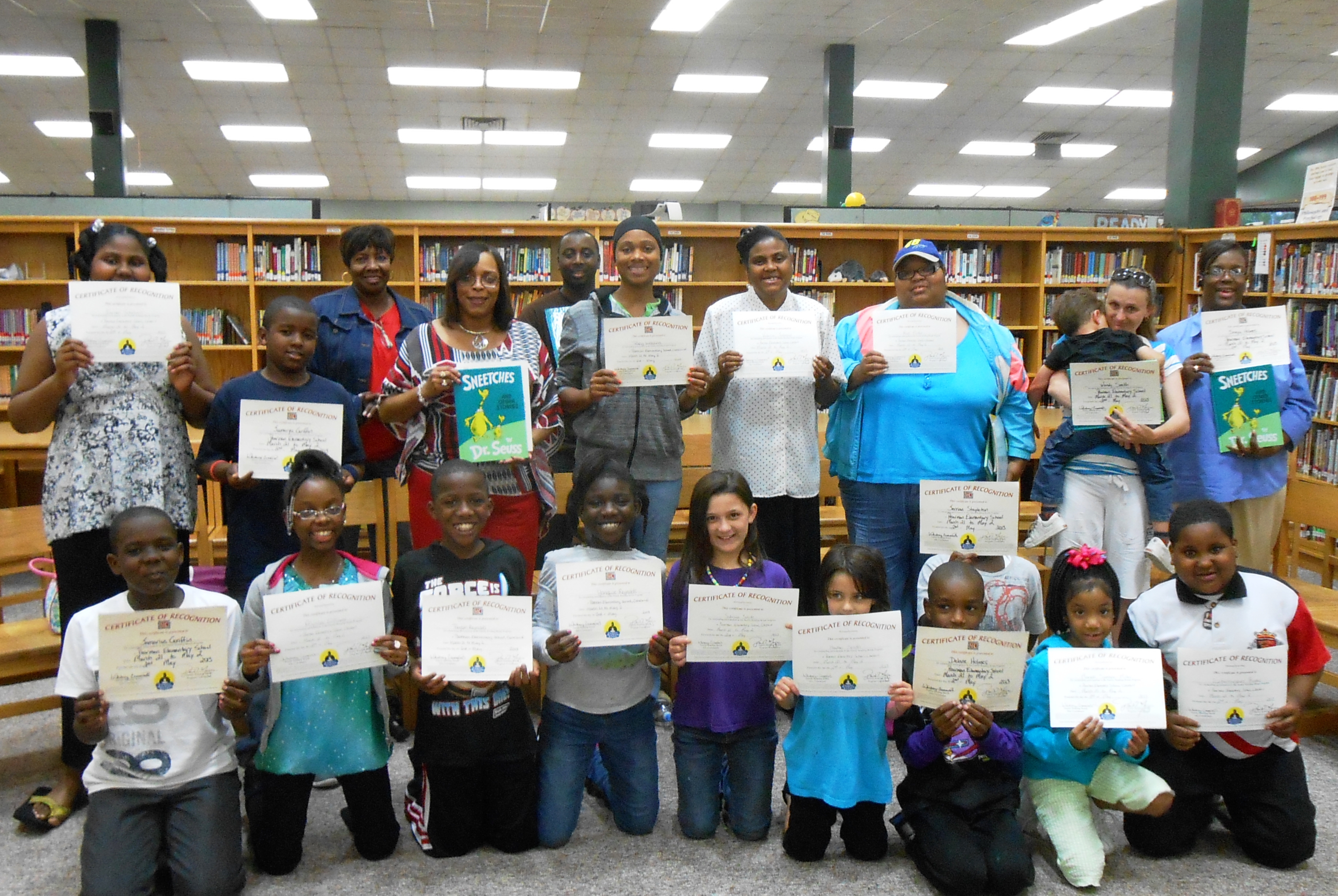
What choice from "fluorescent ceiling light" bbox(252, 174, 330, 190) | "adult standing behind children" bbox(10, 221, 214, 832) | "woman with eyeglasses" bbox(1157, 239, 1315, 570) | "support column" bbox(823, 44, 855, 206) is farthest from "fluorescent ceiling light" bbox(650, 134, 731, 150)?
"adult standing behind children" bbox(10, 221, 214, 832)

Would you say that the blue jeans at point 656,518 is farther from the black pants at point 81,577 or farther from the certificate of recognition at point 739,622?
the black pants at point 81,577

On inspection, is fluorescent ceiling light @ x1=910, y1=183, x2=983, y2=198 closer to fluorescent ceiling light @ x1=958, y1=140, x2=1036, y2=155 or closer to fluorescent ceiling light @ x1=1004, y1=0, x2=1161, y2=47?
fluorescent ceiling light @ x1=958, y1=140, x2=1036, y2=155

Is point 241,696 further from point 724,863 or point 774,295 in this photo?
point 774,295

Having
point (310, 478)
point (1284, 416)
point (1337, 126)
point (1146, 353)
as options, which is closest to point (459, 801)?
point (310, 478)

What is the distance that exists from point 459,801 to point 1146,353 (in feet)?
7.90

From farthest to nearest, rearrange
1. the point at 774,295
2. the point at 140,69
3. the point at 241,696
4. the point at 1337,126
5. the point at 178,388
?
the point at 1337,126
the point at 140,69
the point at 774,295
the point at 178,388
the point at 241,696

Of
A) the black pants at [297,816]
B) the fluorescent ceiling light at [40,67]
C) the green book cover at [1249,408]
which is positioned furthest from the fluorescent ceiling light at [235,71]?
the green book cover at [1249,408]

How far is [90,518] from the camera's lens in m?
2.41

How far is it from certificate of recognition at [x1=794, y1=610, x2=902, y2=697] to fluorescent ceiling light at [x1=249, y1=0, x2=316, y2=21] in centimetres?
756

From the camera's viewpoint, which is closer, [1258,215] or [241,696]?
[241,696]

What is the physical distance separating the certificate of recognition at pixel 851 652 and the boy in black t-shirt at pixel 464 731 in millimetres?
719

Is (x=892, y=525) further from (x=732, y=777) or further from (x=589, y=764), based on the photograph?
(x=589, y=764)

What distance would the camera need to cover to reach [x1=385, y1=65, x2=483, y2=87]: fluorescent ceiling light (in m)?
9.45

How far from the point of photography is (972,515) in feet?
8.35
